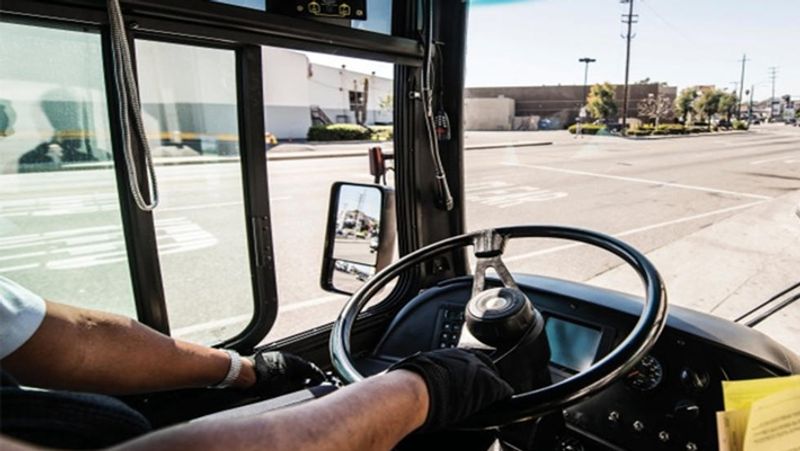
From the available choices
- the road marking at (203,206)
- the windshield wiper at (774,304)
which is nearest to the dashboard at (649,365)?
the windshield wiper at (774,304)

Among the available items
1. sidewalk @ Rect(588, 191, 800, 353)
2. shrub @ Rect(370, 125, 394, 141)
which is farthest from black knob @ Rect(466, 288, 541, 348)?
shrub @ Rect(370, 125, 394, 141)

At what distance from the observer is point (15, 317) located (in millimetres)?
1279

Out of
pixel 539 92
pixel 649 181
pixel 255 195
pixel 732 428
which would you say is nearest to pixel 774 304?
pixel 732 428

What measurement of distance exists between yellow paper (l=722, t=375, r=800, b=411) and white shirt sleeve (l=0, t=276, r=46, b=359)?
5.58ft

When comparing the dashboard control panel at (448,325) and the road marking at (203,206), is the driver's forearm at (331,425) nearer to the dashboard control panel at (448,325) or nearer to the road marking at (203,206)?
the dashboard control panel at (448,325)

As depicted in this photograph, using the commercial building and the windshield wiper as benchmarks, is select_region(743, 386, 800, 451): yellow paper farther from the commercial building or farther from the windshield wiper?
the commercial building

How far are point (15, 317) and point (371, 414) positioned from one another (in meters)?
1.09

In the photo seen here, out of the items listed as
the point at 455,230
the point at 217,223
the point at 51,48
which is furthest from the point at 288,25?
the point at 455,230

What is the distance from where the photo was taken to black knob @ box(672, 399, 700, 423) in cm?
122

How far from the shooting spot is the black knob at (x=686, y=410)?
4.00 feet

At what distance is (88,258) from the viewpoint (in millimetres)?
1810

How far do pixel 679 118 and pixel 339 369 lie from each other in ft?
12.6

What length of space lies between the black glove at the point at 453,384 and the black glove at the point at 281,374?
111cm

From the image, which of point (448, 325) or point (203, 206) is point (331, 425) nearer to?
point (448, 325)
